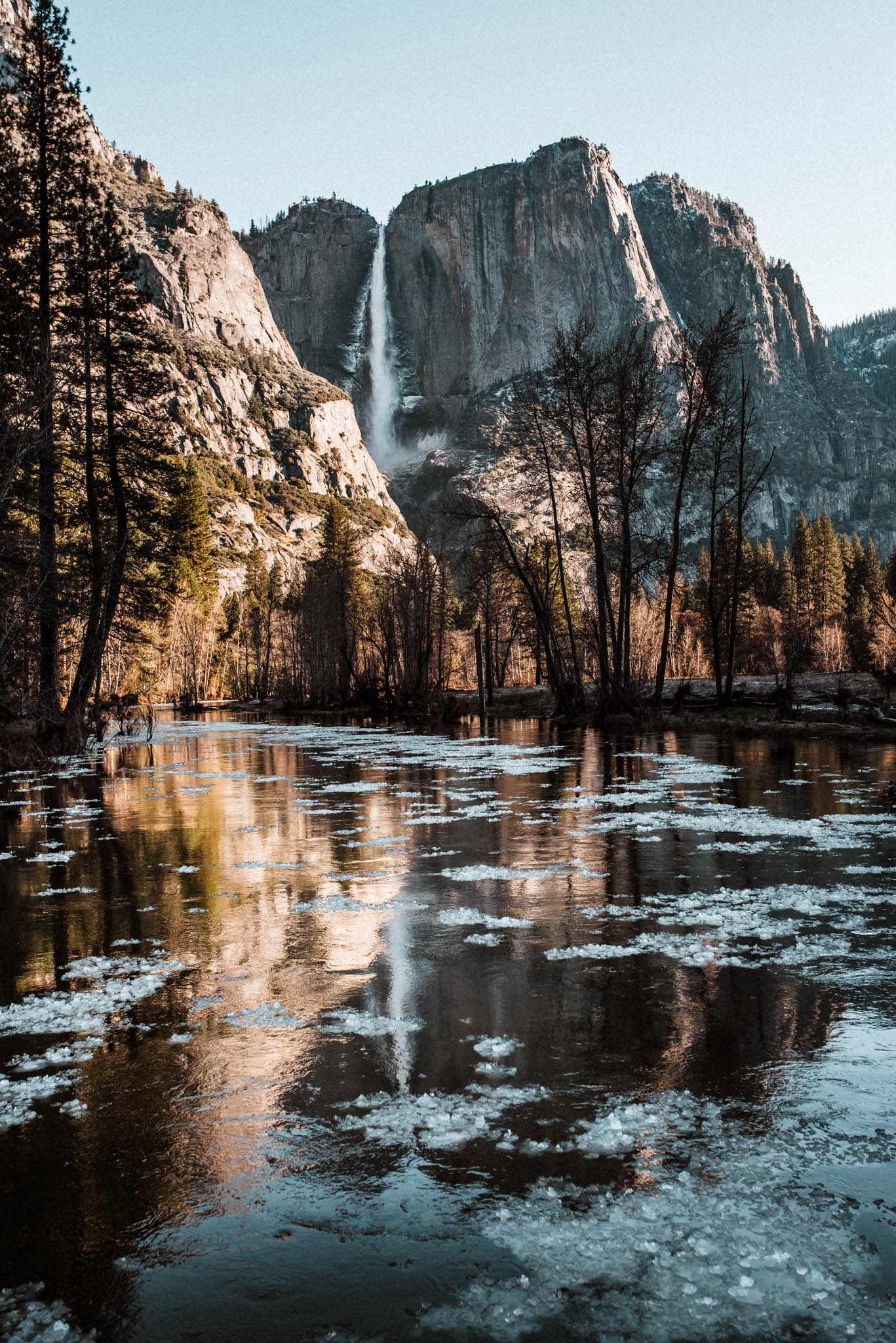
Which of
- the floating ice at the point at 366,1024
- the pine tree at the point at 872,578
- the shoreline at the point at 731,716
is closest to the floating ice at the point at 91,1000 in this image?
the floating ice at the point at 366,1024

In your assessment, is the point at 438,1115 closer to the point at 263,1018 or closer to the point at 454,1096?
the point at 454,1096

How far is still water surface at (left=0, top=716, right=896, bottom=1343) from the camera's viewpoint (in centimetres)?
230

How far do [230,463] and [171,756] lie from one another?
131 meters

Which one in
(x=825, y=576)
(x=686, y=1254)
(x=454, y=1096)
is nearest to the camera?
(x=686, y=1254)

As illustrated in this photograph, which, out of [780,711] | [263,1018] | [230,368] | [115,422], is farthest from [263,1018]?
[230,368]

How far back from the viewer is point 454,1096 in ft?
11.1

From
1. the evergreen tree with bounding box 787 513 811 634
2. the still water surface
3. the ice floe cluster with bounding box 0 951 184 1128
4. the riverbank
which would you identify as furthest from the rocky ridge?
the ice floe cluster with bounding box 0 951 184 1128

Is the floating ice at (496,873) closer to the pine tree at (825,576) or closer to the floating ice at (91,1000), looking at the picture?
the floating ice at (91,1000)

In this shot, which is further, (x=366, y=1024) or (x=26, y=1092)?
(x=366, y=1024)

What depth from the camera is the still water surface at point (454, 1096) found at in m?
2.30

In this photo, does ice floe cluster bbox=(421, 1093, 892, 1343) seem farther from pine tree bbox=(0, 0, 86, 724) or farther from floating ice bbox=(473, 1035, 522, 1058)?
pine tree bbox=(0, 0, 86, 724)

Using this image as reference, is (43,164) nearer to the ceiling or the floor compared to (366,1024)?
nearer to the ceiling

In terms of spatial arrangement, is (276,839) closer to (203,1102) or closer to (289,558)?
(203,1102)

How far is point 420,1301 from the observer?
2256 millimetres
